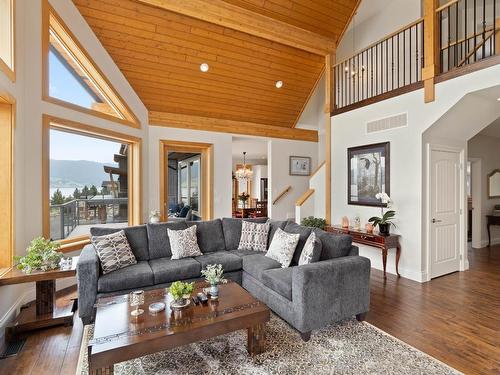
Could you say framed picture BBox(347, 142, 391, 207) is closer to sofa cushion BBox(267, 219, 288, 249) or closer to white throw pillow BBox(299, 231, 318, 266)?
sofa cushion BBox(267, 219, 288, 249)

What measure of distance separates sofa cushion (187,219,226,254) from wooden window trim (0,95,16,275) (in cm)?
199

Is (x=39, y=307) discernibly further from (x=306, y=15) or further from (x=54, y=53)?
(x=306, y=15)

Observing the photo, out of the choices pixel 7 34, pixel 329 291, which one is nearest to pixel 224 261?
pixel 329 291

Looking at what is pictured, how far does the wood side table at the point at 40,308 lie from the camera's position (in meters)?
2.47

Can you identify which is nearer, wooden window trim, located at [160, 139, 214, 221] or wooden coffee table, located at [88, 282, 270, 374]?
wooden coffee table, located at [88, 282, 270, 374]

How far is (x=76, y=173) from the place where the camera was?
4105 millimetres

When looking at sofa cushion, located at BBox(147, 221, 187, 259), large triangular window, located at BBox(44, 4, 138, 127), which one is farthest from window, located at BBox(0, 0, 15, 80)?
sofa cushion, located at BBox(147, 221, 187, 259)

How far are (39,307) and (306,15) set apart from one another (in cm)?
606

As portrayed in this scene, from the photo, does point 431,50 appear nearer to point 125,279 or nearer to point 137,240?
point 137,240

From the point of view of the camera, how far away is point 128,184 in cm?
514

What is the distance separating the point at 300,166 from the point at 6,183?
234 inches

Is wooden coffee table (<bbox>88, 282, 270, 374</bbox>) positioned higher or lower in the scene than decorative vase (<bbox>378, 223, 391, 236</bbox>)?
lower

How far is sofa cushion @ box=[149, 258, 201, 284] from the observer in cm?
304

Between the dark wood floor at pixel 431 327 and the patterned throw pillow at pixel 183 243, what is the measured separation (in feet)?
4.13
